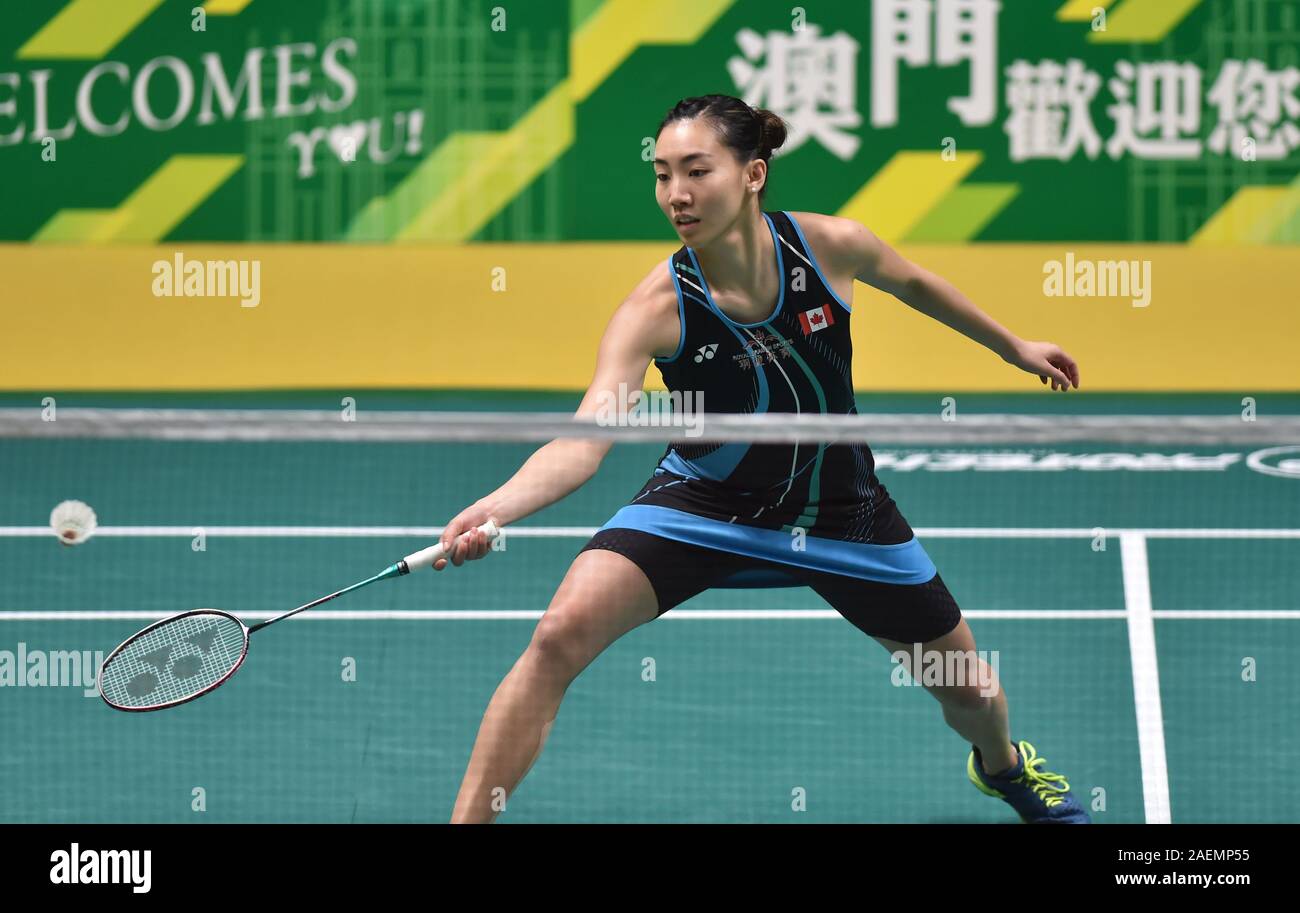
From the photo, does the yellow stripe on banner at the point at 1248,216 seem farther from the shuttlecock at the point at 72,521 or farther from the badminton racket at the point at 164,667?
the shuttlecock at the point at 72,521

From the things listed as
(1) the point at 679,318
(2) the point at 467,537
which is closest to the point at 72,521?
(2) the point at 467,537

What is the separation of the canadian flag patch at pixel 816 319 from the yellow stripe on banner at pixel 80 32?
24.6 feet

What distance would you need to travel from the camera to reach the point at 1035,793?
4.98m

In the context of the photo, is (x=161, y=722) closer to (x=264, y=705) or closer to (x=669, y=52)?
(x=264, y=705)

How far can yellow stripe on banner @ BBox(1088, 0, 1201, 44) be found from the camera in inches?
432

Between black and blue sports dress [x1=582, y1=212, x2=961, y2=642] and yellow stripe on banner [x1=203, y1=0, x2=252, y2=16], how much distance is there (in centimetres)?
714

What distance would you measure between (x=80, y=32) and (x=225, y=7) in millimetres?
830

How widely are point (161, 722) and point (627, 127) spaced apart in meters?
5.89

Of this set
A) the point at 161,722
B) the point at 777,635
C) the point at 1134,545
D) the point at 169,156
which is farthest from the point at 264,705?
the point at 169,156

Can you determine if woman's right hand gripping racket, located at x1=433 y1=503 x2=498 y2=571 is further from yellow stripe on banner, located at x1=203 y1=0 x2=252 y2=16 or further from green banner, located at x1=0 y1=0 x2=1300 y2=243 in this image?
yellow stripe on banner, located at x1=203 y1=0 x2=252 y2=16

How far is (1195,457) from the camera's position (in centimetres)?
955

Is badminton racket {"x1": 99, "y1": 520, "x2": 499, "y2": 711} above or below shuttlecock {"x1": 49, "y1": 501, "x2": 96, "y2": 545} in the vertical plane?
below

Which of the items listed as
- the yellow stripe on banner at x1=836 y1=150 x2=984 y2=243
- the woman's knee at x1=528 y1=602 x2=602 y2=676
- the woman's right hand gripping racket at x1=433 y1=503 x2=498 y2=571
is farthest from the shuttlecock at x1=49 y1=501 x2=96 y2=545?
the yellow stripe on banner at x1=836 y1=150 x2=984 y2=243
